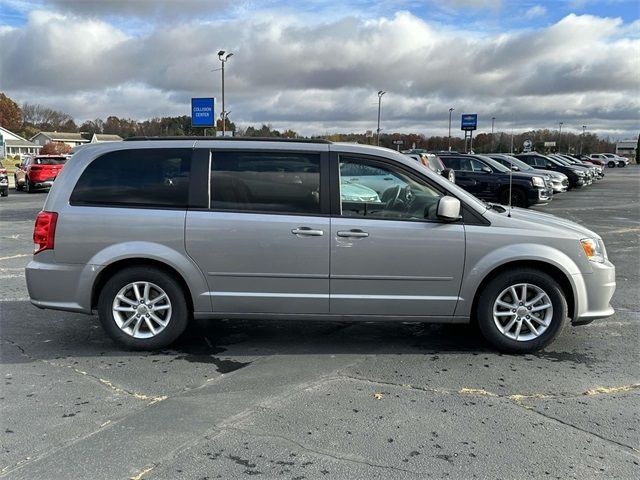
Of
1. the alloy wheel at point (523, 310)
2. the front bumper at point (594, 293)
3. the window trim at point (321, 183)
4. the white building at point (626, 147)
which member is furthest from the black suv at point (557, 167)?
the white building at point (626, 147)

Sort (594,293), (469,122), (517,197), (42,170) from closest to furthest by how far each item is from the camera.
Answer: (594,293)
(517,197)
(42,170)
(469,122)

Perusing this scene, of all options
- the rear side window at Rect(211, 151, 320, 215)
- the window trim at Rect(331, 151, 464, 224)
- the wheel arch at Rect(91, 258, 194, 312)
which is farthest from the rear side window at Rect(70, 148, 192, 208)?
the window trim at Rect(331, 151, 464, 224)

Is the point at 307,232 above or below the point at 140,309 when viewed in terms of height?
above

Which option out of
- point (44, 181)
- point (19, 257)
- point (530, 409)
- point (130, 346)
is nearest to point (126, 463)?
point (130, 346)

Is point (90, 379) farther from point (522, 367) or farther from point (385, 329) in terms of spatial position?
point (522, 367)

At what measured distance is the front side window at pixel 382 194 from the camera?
4727 mm

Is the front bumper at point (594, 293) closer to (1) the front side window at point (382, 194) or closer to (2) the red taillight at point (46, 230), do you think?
(1) the front side window at point (382, 194)

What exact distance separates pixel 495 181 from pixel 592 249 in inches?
565

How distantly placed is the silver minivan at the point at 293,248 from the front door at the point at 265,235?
0.01 meters

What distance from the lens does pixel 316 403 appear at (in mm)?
3846

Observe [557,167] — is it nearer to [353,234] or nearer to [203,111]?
[203,111]

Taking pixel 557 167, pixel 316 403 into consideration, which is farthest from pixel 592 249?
pixel 557 167

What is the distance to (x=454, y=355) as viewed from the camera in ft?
15.8

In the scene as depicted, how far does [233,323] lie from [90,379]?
5.80ft
